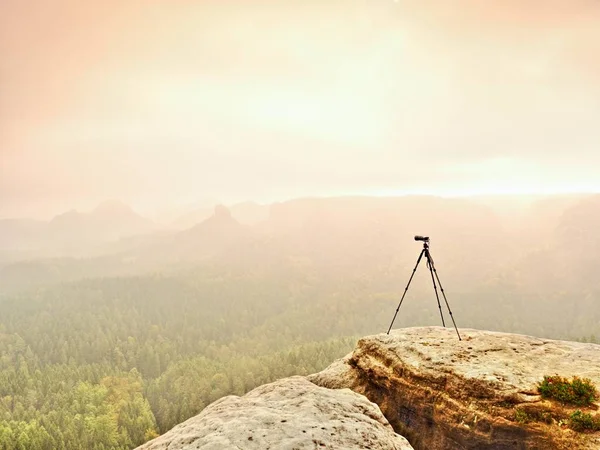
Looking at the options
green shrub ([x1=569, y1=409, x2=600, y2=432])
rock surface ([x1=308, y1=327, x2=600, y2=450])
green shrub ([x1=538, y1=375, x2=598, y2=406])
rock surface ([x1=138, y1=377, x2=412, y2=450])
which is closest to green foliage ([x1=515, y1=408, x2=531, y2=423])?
rock surface ([x1=308, y1=327, x2=600, y2=450])

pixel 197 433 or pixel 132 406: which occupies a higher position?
pixel 197 433

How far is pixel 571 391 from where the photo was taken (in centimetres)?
1379

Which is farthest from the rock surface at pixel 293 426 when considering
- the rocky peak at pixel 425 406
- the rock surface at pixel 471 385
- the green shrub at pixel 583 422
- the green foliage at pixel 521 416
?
the green shrub at pixel 583 422

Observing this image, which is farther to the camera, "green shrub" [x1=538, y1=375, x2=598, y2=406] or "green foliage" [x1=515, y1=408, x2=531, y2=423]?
"green foliage" [x1=515, y1=408, x2=531, y2=423]

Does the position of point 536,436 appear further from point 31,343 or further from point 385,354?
point 31,343

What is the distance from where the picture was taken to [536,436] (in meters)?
13.6

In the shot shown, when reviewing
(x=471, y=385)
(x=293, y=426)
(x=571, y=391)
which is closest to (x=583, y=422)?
(x=571, y=391)

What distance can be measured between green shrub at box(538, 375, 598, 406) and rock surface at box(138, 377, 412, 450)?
258 inches

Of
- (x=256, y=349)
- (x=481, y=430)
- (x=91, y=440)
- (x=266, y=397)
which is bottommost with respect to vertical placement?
(x=256, y=349)

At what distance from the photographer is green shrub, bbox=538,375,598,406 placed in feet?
44.5

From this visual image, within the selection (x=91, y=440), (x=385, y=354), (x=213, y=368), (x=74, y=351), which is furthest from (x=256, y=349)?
(x=385, y=354)

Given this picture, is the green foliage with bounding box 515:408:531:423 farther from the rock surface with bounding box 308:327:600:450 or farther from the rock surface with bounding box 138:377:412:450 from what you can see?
the rock surface with bounding box 138:377:412:450

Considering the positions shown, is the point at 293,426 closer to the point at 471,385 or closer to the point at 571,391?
the point at 471,385

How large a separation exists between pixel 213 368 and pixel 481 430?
140 metres
